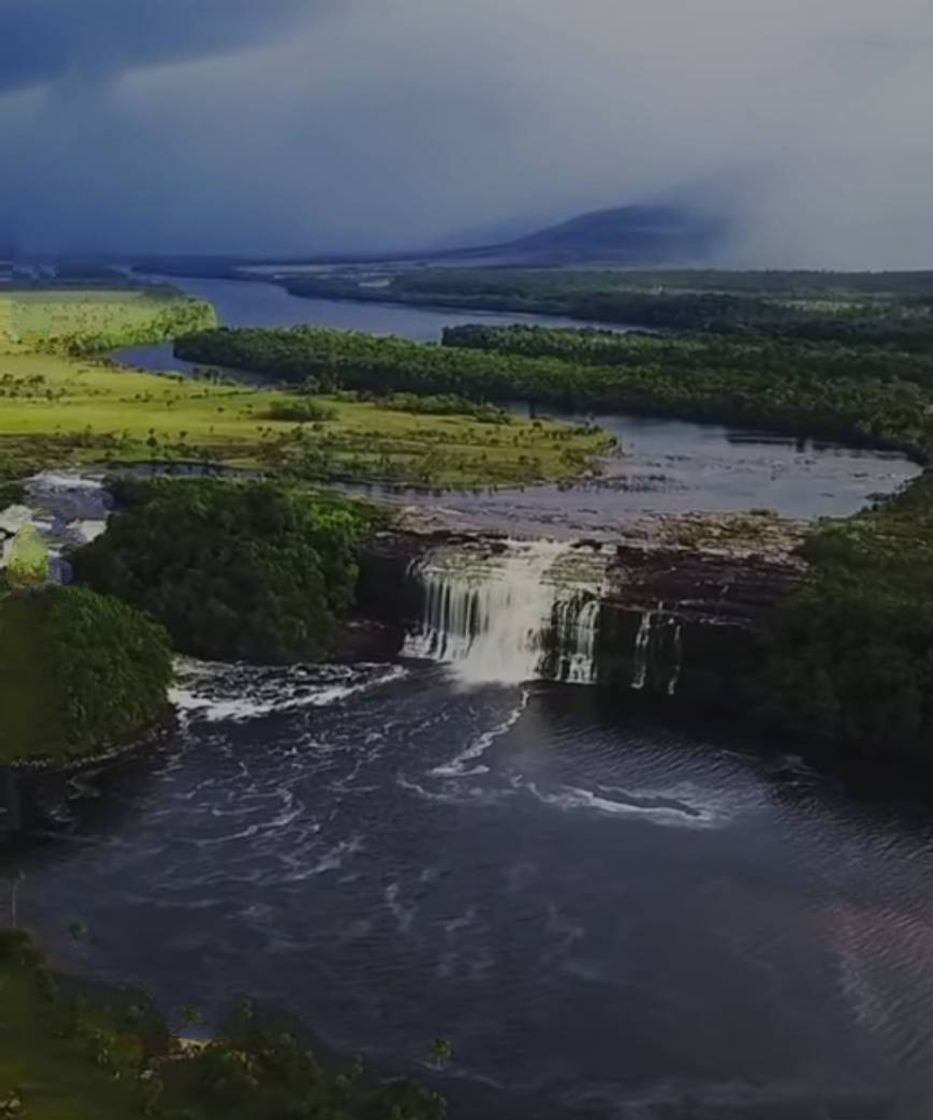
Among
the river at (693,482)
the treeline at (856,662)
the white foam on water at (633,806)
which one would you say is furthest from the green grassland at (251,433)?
the white foam on water at (633,806)

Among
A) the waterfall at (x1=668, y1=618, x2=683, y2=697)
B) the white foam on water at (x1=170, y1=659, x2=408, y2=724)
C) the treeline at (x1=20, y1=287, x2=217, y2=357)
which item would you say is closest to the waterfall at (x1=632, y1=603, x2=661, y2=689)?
the waterfall at (x1=668, y1=618, x2=683, y2=697)

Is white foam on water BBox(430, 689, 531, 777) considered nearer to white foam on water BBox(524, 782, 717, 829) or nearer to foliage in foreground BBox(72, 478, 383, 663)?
white foam on water BBox(524, 782, 717, 829)

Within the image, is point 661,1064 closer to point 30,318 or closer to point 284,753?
point 284,753

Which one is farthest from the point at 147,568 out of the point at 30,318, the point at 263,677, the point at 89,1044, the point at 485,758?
the point at 30,318

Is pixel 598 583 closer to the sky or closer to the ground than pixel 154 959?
closer to the sky

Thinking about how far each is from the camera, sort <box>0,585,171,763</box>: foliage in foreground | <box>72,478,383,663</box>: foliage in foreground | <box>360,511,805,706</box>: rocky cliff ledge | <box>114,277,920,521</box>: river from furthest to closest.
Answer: <box>114,277,920,521</box>: river
<box>72,478,383,663</box>: foliage in foreground
<box>360,511,805,706</box>: rocky cliff ledge
<box>0,585,171,763</box>: foliage in foreground
